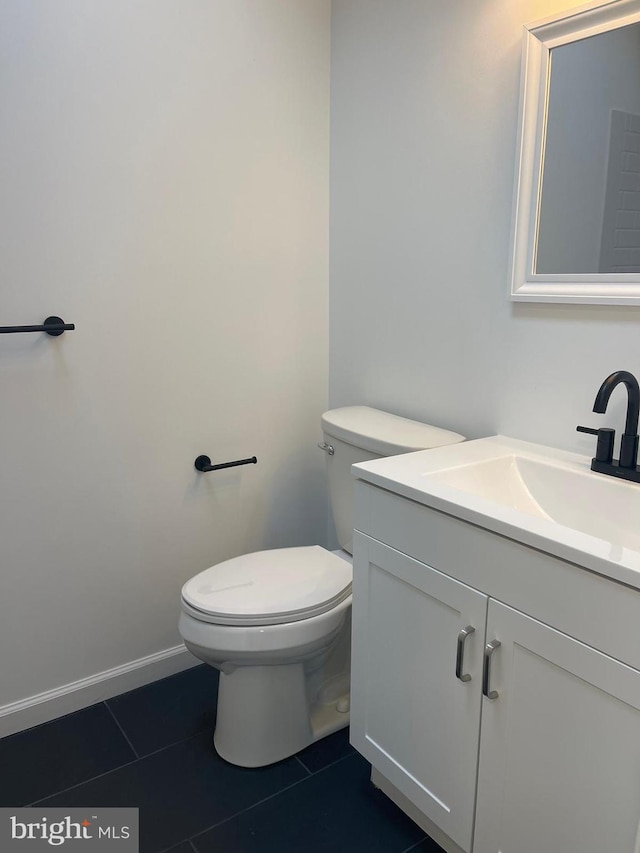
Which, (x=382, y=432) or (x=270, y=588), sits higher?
(x=382, y=432)

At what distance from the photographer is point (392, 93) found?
1856mm

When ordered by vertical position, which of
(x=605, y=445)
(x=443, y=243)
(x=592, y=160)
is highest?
(x=592, y=160)

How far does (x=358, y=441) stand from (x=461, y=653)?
68 cm

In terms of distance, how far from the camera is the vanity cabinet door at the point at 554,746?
3.24ft

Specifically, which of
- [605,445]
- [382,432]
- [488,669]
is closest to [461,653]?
[488,669]

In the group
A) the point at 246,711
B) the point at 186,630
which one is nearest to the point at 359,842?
the point at 246,711

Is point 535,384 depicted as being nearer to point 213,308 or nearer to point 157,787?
point 213,308

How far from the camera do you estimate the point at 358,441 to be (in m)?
1.76

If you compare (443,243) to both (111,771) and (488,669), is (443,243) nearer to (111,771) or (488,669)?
(488,669)

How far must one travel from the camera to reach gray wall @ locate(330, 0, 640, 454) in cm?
151

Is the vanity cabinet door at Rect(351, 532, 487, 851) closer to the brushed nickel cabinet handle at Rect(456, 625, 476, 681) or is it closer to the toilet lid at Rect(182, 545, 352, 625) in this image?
the brushed nickel cabinet handle at Rect(456, 625, 476, 681)

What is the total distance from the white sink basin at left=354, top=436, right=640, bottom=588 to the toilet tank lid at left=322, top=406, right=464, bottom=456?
108 millimetres

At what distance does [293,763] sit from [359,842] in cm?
29

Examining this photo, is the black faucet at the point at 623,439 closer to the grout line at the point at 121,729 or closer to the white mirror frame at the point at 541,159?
the white mirror frame at the point at 541,159
